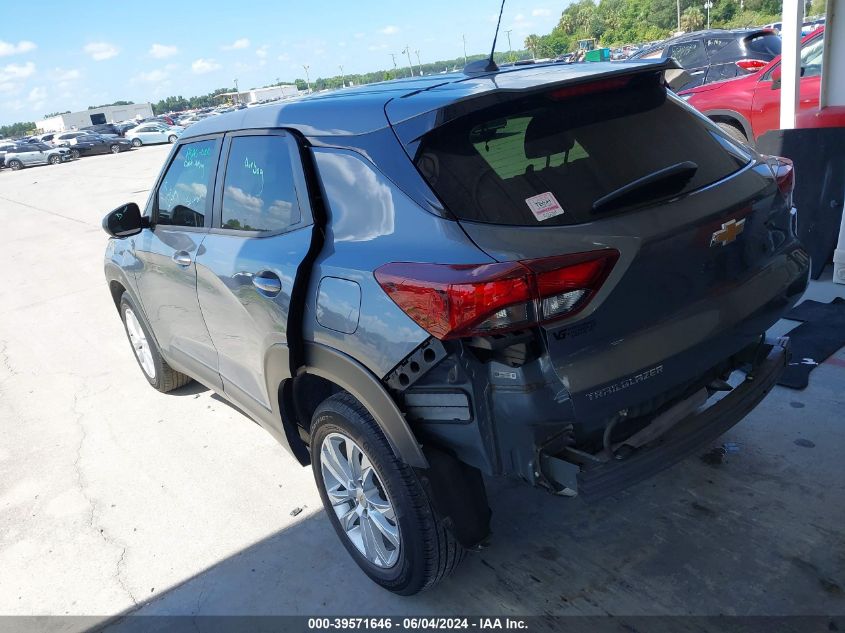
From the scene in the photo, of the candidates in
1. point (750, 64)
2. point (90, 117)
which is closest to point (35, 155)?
point (750, 64)

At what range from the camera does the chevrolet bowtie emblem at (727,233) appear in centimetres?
230

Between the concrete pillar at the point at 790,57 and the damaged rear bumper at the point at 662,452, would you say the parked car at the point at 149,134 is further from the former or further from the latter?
the damaged rear bumper at the point at 662,452

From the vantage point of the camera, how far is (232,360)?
3.44 meters

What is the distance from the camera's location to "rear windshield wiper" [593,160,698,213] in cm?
218

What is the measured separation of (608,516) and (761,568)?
635mm

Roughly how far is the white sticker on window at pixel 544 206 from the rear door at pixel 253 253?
0.88 metres

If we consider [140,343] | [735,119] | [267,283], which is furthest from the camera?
[735,119]

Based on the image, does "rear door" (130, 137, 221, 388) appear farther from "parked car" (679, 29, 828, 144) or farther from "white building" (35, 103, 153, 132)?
"white building" (35, 103, 153, 132)

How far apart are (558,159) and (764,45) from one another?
10.3 meters

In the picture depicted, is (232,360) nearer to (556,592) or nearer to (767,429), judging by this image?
(556,592)

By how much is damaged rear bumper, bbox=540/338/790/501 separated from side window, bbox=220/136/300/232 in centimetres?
138

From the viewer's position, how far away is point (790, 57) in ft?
18.1

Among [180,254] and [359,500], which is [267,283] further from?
[180,254]

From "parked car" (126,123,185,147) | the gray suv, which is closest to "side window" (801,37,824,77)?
the gray suv
